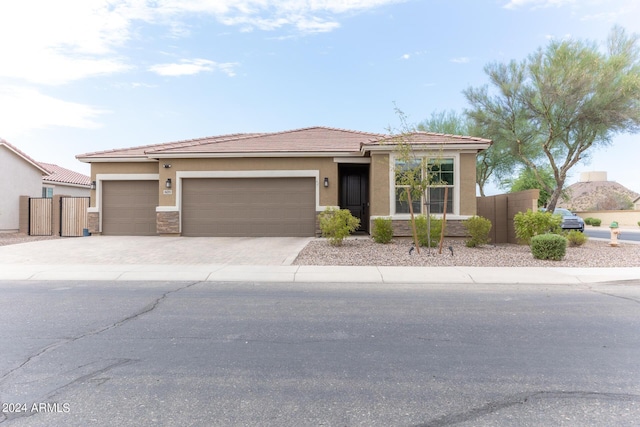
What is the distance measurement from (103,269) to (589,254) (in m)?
14.5

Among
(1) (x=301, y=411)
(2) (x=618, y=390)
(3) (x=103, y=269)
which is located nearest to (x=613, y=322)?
(2) (x=618, y=390)

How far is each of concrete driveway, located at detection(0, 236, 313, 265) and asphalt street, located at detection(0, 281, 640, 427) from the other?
455 cm

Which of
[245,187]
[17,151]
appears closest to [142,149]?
[245,187]

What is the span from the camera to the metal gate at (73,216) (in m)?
20.1

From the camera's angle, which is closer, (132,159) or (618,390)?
(618,390)

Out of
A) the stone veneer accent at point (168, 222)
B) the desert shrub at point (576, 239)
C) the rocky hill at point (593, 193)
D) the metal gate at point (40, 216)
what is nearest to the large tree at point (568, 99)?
the desert shrub at point (576, 239)

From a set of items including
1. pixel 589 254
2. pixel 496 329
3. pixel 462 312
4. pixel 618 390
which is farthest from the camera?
pixel 589 254

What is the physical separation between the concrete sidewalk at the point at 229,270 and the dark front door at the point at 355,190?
6.09 meters

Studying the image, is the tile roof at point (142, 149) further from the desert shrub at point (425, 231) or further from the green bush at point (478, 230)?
the green bush at point (478, 230)

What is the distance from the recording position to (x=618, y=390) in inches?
156

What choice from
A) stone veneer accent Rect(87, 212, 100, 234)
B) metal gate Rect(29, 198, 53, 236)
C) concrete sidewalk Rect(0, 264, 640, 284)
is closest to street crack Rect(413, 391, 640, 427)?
concrete sidewalk Rect(0, 264, 640, 284)

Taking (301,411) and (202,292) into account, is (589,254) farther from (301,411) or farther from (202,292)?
(301,411)

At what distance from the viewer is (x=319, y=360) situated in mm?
4719

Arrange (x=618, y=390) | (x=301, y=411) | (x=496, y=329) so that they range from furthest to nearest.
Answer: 1. (x=496, y=329)
2. (x=618, y=390)
3. (x=301, y=411)
